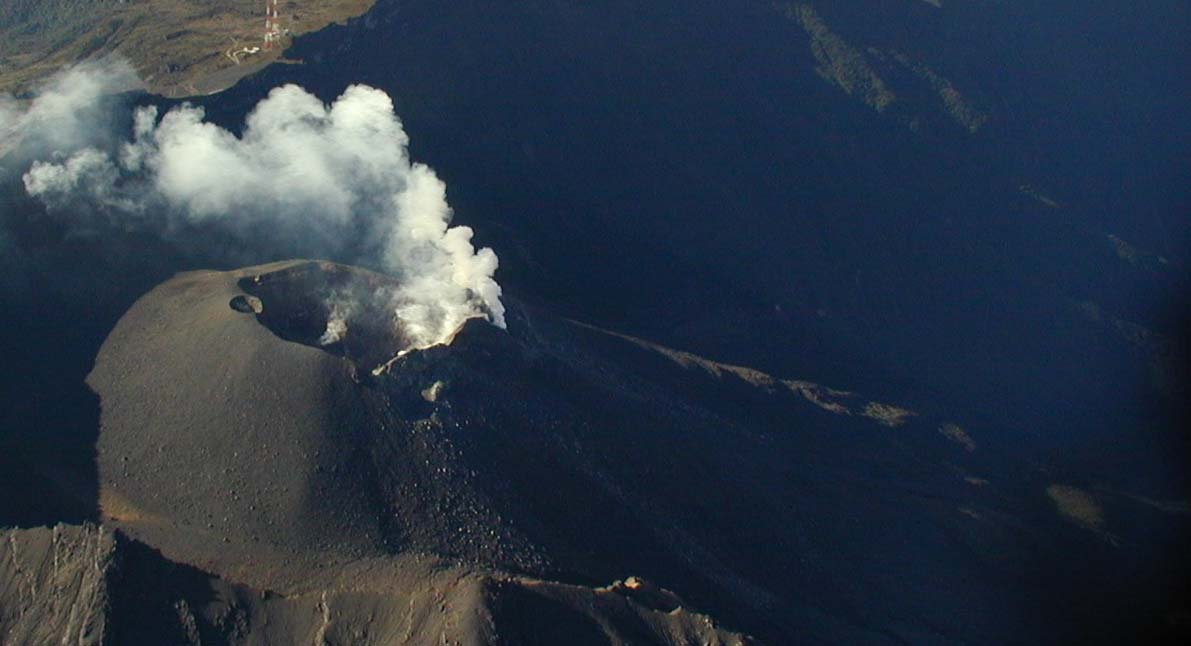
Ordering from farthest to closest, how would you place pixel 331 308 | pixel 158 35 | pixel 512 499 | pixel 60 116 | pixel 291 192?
pixel 158 35, pixel 291 192, pixel 60 116, pixel 331 308, pixel 512 499

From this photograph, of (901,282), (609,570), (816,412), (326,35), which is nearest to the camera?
(609,570)

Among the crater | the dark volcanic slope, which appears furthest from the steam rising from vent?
the dark volcanic slope

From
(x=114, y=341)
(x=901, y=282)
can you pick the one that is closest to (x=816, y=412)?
(x=901, y=282)

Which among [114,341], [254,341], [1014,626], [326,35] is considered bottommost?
[1014,626]

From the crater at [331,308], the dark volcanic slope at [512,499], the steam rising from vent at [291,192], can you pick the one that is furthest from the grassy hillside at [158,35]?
the dark volcanic slope at [512,499]

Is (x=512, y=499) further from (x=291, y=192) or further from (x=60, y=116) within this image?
(x=60, y=116)

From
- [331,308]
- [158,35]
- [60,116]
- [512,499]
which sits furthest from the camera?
[158,35]

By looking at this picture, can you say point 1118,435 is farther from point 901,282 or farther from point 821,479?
point 821,479

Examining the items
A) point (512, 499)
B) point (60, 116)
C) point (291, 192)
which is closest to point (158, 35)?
point (60, 116)
